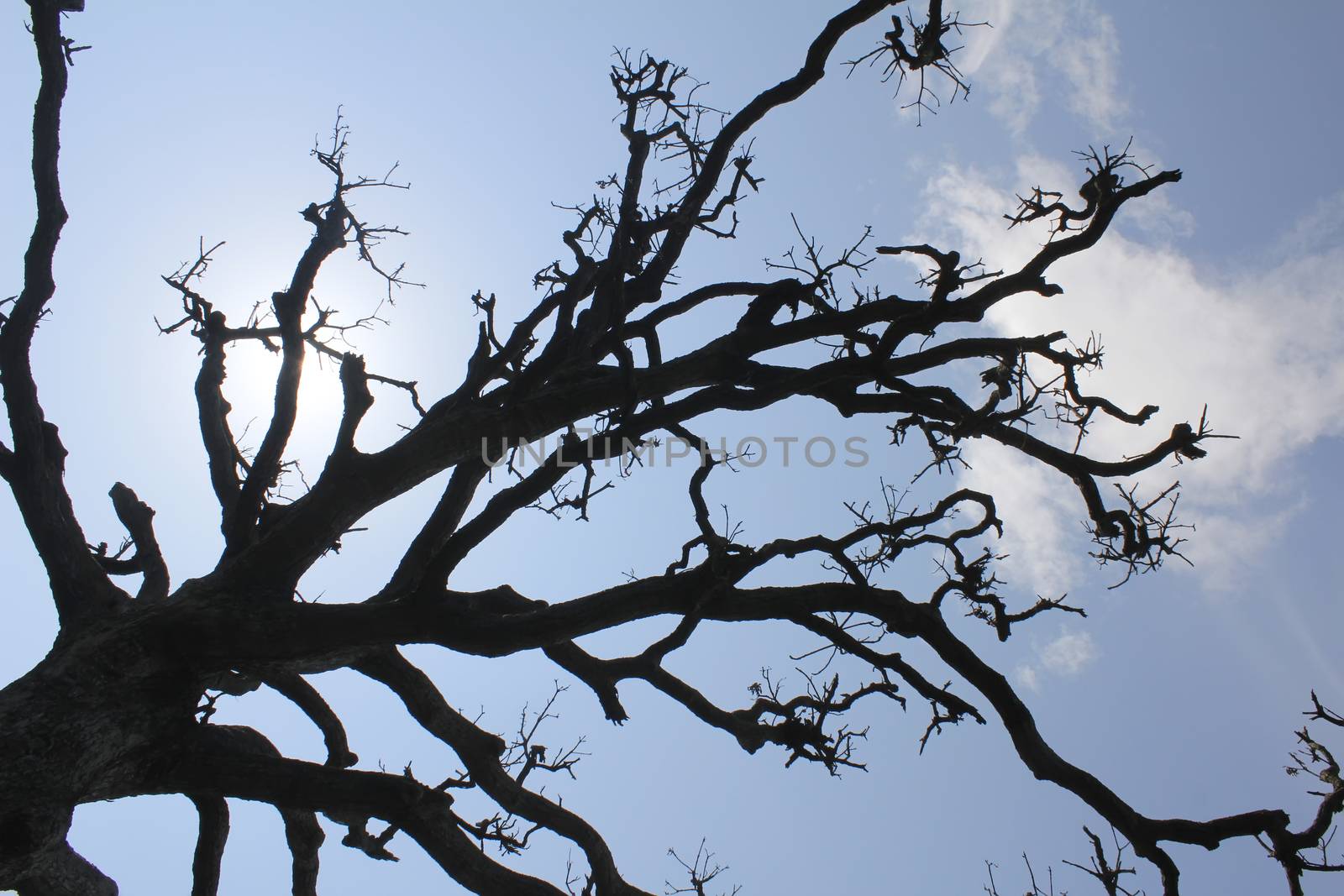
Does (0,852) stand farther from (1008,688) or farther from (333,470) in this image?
(1008,688)

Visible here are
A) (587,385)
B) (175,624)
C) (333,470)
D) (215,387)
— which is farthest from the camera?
(215,387)

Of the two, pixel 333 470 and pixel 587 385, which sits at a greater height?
pixel 587 385

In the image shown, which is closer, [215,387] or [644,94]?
[215,387]

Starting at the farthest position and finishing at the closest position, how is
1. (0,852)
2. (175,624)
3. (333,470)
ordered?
(333,470) → (175,624) → (0,852)

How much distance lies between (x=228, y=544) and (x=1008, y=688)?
16.5 ft

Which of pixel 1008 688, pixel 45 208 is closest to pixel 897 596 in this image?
pixel 1008 688

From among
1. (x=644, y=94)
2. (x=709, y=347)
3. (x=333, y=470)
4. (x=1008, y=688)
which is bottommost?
(x=333, y=470)

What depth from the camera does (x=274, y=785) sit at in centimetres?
446

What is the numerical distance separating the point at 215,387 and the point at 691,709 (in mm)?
4460

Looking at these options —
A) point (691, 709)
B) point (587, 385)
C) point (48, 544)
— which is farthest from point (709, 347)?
point (48, 544)

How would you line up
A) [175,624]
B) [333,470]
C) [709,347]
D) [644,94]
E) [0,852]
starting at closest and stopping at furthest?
[0,852], [175,624], [333,470], [709,347], [644,94]

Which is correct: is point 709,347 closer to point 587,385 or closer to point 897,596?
point 587,385

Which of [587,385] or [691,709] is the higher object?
[587,385]

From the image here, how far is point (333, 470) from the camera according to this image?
187 inches
